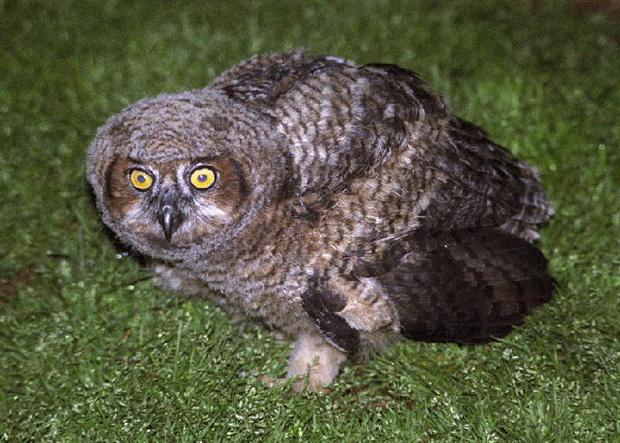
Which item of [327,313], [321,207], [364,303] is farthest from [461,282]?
[321,207]

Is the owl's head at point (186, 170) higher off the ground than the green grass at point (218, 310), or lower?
higher

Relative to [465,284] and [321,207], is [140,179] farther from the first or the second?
[465,284]

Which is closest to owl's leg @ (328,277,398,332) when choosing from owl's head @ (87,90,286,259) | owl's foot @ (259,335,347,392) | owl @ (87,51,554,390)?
owl @ (87,51,554,390)

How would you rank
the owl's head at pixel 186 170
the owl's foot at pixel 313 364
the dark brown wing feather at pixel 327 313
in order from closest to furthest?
the owl's head at pixel 186 170, the dark brown wing feather at pixel 327 313, the owl's foot at pixel 313 364

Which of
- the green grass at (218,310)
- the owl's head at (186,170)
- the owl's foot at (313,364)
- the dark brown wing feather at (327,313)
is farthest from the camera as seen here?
the owl's foot at (313,364)

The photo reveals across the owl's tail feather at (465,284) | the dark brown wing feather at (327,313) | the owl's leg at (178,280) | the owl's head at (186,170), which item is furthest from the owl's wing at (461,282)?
the owl's leg at (178,280)

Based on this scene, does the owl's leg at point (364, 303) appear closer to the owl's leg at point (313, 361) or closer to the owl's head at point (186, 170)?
the owl's leg at point (313, 361)

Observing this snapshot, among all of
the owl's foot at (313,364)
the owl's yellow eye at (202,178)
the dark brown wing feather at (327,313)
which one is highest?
the owl's yellow eye at (202,178)
